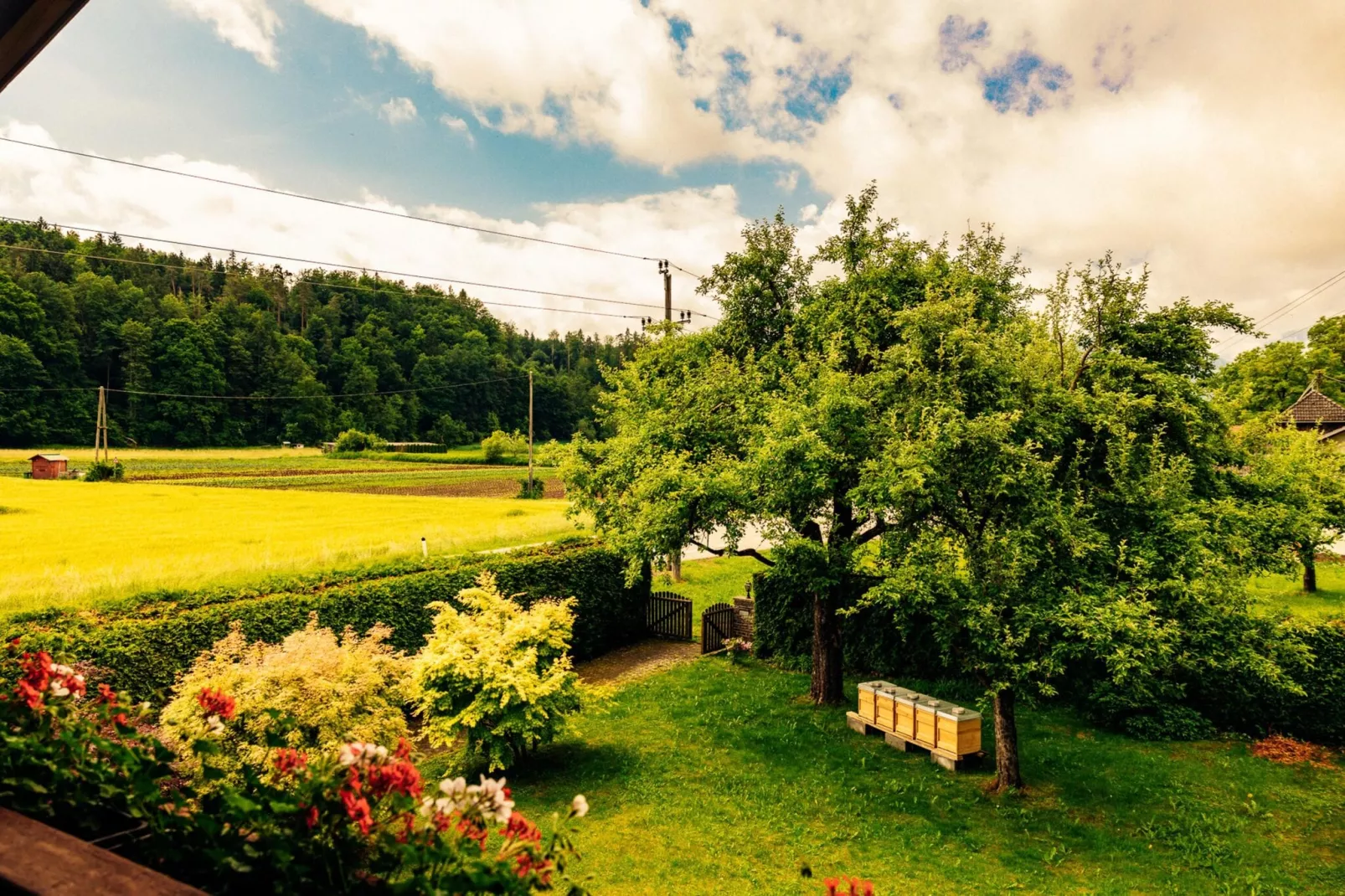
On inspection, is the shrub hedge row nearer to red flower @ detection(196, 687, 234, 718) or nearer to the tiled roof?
red flower @ detection(196, 687, 234, 718)

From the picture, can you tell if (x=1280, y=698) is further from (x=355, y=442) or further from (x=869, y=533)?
(x=355, y=442)

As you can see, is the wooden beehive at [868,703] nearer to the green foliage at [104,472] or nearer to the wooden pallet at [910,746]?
the wooden pallet at [910,746]

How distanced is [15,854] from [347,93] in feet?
59.0

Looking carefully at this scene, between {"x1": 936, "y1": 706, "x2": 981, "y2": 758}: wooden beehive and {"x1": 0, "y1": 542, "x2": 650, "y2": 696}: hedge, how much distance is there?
8802 millimetres

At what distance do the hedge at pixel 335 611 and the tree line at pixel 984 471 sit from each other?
11.8ft

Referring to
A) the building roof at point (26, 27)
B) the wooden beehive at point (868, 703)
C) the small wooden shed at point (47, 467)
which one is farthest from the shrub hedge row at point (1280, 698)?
the small wooden shed at point (47, 467)

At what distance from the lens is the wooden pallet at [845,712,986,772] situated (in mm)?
11656

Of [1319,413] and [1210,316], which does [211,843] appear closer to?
[1210,316]

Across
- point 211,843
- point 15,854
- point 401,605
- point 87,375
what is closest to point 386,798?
point 211,843

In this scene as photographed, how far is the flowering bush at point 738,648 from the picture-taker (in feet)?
59.9

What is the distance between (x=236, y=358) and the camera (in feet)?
219

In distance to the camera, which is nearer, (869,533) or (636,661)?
(869,533)

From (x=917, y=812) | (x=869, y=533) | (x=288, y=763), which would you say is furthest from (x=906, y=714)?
(x=288, y=763)

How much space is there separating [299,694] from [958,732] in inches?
406
